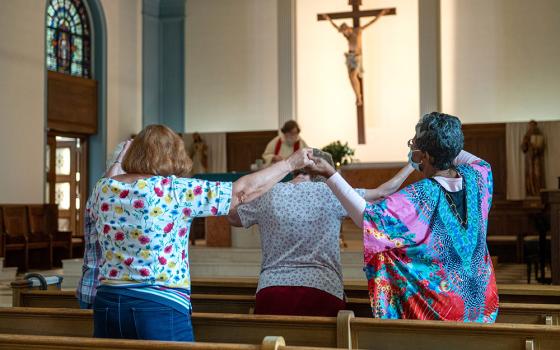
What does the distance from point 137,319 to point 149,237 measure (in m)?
0.26

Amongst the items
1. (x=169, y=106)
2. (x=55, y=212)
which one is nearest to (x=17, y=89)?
(x=55, y=212)

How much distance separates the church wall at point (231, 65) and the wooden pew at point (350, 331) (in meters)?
10.0

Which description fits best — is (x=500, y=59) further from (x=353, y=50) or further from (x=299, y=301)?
(x=299, y=301)

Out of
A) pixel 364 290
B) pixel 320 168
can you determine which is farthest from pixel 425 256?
pixel 364 290

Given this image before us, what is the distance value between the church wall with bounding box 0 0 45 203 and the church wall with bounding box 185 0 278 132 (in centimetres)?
284

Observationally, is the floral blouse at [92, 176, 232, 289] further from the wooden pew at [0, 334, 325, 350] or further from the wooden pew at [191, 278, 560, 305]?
the wooden pew at [191, 278, 560, 305]

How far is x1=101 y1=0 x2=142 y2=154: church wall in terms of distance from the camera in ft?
42.4

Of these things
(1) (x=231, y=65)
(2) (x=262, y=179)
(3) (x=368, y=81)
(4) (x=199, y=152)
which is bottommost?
(2) (x=262, y=179)

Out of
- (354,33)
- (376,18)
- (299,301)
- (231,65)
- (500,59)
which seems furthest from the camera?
(231,65)

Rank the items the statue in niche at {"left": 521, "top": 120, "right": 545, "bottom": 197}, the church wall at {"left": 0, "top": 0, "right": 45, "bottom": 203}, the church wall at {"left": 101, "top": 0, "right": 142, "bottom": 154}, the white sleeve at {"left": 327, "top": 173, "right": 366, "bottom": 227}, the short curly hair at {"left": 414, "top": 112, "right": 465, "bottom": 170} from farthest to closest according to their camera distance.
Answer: the church wall at {"left": 101, "top": 0, "right": 142, "bottom": 154}
the statue in niche at {"left": 521, "top": 120, "right": 545, "bottom": 197}
the church wall at {"left": 0, "top": 0, "right": 45, "bottom": 203}
the short curly hair at {"left": 414, "top": 112, "right": 465, "bottom": 170}
the white sleeve at {"left": 327, "top": 173, "right": 366, "bottom": 227}

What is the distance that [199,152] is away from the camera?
13.0 meters

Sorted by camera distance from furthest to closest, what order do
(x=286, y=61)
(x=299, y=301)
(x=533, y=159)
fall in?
(x=286, y=61), (x=533, y=159), (x=299, y=301)

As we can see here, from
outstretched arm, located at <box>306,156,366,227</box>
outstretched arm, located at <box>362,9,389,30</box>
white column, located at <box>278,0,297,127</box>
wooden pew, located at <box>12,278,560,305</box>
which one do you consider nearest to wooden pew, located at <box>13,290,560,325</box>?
wooden pew, located at <box>12,278,560,305</box>

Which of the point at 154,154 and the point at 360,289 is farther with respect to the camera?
the point at 360,289
